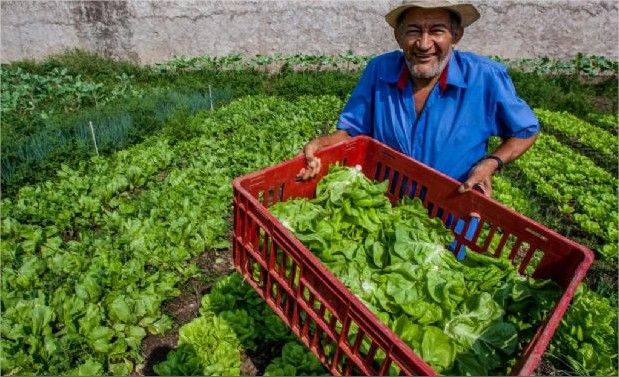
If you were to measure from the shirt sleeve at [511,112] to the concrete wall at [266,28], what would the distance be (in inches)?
412

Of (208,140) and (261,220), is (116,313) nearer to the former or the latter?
(261,220)

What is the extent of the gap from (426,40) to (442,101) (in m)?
0.40

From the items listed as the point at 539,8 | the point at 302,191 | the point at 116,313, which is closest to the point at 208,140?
the point at 116,313

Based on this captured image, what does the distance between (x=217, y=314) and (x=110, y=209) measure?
2428mm

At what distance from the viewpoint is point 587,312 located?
3.20 m

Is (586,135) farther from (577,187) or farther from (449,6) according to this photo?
(449,6)

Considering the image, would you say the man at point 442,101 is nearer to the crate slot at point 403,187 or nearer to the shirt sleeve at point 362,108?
the shirt sleeve at point 362,108

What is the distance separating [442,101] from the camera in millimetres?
2787

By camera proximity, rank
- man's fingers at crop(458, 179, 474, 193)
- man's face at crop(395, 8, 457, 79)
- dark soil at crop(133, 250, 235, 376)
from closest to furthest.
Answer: man's fingers at crop(458, 179, 474, 193) → man's face at crop(395, 8, 457, 79) → dark soil at crop(133, 250, 235, 376)

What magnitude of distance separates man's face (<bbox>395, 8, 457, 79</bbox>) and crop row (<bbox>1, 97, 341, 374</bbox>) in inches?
101

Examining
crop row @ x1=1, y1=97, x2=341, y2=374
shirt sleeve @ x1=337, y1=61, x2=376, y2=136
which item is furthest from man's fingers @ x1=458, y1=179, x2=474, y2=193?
crop row @ x1=1, y1=97, x2=341, y2=374

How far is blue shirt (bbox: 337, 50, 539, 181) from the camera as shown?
2717 millimetres

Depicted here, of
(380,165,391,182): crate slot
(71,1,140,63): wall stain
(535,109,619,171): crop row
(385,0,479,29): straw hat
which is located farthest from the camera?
(71,1,140,63): wall stain

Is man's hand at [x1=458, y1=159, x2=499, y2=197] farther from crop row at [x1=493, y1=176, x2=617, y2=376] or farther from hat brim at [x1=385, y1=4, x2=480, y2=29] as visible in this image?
crop row at [x1=493, y1=176, x2=617, y2=376]
